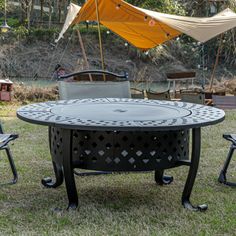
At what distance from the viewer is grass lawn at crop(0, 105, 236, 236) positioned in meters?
2.66

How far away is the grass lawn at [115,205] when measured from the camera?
2.66 m

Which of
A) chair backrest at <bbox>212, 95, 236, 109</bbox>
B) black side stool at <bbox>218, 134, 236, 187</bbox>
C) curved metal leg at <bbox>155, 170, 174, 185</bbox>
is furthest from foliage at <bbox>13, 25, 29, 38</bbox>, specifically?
black side stool at <bbox>218, 134, 236, 187</bbox>

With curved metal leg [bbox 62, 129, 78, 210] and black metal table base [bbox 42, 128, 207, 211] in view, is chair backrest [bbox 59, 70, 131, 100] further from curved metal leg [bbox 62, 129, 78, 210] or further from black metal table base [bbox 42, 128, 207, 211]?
curved metal leg [bbox 62, 129, 78, 210]

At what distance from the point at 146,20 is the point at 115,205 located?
5736mm

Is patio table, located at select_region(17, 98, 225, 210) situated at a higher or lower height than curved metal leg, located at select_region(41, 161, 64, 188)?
higher

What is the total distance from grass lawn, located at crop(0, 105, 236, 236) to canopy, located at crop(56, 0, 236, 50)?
3798 mm

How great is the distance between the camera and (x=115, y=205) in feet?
10.2

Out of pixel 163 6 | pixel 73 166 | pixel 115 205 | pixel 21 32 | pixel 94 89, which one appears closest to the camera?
pixel 73 166

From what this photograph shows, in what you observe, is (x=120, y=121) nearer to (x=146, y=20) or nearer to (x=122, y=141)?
(x=122, y=141)

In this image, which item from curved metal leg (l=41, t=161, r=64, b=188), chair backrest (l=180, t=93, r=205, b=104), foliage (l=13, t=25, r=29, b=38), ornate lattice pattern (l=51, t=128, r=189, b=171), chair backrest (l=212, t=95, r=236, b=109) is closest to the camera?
ornate lattice pattern (l=51, t=128, r=189, b=171)

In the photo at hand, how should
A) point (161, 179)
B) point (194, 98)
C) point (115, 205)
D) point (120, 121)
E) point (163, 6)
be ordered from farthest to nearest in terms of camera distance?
point (163, 6)
point (194, 98)
point (161, 179)
point (115, 205)
point (120, 121)

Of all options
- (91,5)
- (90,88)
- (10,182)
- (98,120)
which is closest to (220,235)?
(98,120)

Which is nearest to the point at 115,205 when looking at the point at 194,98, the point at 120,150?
the point at 120,150

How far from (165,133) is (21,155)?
2064 millimetres
